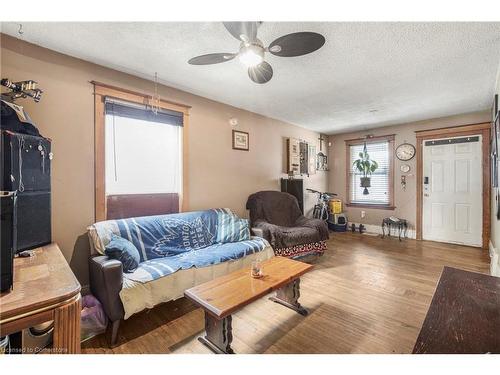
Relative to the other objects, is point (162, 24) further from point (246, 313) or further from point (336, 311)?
point (336, 311)

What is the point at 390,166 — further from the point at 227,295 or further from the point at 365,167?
the point at 227,295

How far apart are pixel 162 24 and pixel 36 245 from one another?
188 cm

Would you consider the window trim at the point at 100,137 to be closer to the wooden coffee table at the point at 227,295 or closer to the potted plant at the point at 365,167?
the wooden coffee table at the point at 227,295

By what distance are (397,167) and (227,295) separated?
188 inches

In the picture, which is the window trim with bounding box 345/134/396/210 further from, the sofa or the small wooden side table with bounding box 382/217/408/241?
the sofa

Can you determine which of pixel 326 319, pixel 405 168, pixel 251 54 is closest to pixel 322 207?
pixel 405 168

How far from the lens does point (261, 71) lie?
1.91 meters

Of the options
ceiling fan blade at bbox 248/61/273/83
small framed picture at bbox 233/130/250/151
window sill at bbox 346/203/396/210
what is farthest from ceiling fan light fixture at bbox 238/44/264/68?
window sill at bbox 346/203/396/210

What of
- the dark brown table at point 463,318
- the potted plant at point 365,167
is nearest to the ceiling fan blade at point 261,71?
the dark brown table at point 463,318

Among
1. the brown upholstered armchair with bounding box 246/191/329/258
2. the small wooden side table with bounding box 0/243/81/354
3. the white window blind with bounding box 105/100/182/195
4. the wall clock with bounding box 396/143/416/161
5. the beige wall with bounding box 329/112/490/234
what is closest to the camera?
the small wooden side table with bounding box 0/243/81/354

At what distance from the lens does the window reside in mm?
2391

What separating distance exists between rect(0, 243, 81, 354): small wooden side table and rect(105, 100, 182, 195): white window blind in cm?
143

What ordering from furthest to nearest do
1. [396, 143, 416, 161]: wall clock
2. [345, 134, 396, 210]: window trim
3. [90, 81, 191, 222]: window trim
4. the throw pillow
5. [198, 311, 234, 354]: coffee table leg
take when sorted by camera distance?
1. [345, 134, 396, 210]: window trim
2. [396, 143, 416, 161]: wall clock
3. [90, 81, 191, 222]: window trim
4. the throw pillow
5. [198, 311, 234, 354]: coffee table leg

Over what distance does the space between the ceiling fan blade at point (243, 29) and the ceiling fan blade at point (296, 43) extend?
142mm
